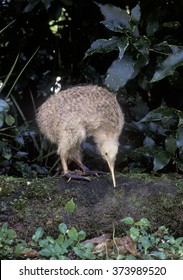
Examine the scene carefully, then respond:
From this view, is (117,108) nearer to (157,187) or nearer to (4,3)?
(157,187)

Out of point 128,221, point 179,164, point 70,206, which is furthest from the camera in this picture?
point 179,164

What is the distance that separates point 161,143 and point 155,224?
1.00 metres

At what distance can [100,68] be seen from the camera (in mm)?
5754

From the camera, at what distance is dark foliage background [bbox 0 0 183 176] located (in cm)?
448

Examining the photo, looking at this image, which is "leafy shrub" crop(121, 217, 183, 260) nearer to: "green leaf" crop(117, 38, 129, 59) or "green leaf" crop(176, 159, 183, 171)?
"green leaf" crop(176, 159, 183, 171)

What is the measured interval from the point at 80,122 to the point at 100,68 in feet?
4.56

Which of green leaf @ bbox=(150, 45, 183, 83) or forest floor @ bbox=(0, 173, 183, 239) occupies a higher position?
green leaf @ bbox=(150, 45, 183, 83)

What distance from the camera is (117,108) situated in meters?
4.78

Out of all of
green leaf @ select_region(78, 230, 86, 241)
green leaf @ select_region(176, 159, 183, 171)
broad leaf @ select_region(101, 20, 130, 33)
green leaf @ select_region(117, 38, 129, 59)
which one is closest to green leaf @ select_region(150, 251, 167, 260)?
green leaf @ select_region(78, 230, 86, 241)

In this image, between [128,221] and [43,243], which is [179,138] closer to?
[128,221]

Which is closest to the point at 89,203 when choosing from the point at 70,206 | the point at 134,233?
the point at 70,206

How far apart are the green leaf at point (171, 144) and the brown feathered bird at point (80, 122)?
15.5 inches

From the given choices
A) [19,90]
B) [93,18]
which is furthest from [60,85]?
[93,18]

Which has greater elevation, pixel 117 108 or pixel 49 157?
pixel 117 108
